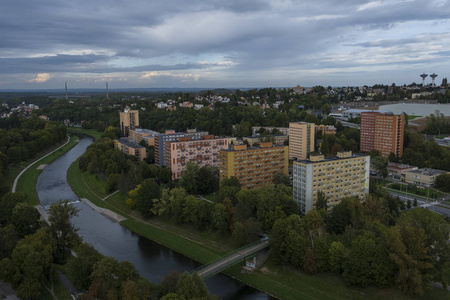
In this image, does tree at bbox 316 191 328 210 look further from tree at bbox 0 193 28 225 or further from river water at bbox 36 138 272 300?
tree at bbox 0 193 28 225

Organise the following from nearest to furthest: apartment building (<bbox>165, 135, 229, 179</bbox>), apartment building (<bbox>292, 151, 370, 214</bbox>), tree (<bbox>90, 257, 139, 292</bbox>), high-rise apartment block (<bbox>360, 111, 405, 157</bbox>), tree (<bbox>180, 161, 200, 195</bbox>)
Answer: tree (<bbox>90, 257, 139, 292</bbox>) → apartment building (<bbox>292, 151, 370, 214</bbox>) → tree (<bbox>180, 161, 200, 195</bbox>) → apartment building (<bbox>165, 135, 229, 179</bbox>) → high-rise apartment block (<bbox>360, 111, 405, 157</bbox>)

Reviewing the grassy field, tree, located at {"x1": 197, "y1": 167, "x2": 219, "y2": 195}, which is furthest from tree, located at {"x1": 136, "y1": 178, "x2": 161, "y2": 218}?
the grassy field

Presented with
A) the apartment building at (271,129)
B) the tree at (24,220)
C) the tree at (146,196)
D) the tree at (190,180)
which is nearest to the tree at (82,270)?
the tree at (24,220)

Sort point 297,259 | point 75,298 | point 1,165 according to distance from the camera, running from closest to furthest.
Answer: point 75,298 → point 297,259 → point 1,165

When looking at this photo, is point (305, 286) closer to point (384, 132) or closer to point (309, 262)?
point (309, 262)

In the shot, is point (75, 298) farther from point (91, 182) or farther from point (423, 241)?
point (91, 182)

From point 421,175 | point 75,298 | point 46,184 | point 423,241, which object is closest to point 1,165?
point 46,184

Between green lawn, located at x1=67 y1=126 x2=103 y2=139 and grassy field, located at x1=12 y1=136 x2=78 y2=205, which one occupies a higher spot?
green lawn, located at x1=67 y1=126 x2=103 y2=139
